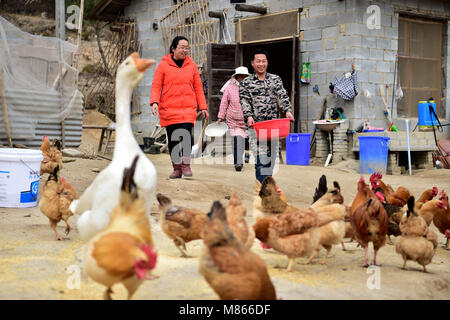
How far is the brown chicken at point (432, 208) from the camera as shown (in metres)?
5.64

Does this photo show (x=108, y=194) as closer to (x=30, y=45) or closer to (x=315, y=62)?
(x=30, y=45)

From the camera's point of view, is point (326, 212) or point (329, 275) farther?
point (326, 212)

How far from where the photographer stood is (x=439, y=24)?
13695mm

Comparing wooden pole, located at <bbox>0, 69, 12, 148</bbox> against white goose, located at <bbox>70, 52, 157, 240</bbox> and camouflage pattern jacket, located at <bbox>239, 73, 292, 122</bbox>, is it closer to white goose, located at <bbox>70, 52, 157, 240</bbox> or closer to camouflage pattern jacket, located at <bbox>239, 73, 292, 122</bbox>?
camouflage pattern jacket, located at <bbox>239, 73, 292, 122</bbox>

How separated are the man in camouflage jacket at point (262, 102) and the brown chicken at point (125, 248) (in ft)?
12.7

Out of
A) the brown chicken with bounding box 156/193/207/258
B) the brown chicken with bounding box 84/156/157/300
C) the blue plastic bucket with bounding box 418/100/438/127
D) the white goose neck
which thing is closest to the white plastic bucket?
the brown chicken with bounding box 156/193/207/258

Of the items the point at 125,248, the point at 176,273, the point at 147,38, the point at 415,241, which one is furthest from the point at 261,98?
the point at 147,38

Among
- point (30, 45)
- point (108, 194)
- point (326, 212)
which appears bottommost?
point (326, 212)

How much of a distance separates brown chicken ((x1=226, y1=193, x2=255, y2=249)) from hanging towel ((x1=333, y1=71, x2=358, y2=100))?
27.3 ft

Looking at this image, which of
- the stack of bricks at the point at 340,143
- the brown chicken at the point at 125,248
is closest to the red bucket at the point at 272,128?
the brown chicken at the point at 125,248

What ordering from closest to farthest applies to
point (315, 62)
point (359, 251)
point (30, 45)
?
point (359, 251) < point (30, 45) < point (315, 62)

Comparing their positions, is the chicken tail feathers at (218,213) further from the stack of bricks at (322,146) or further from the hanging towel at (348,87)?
the stack of bricks at (322,146)
